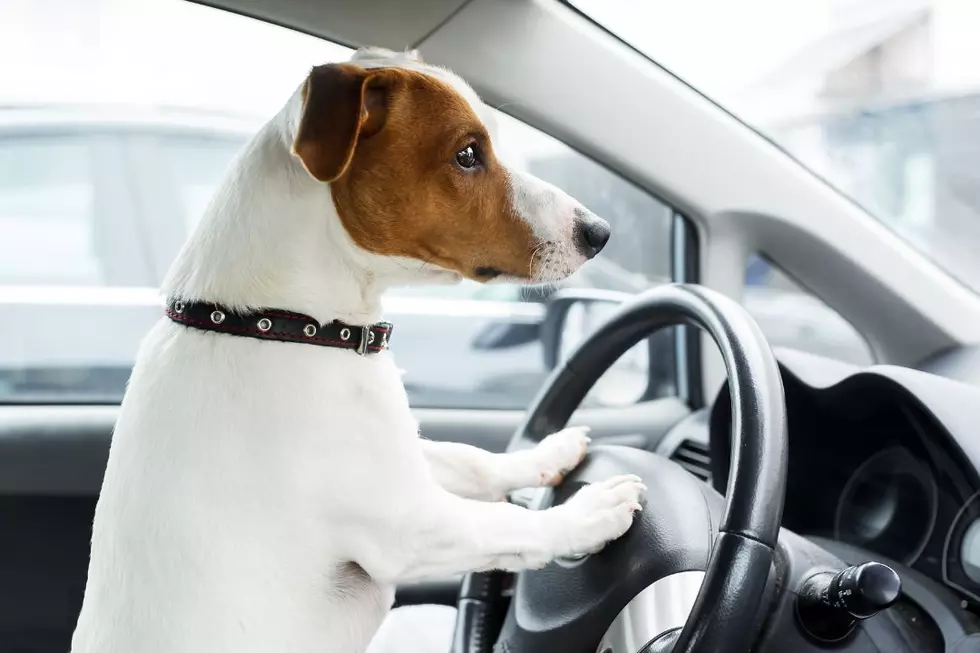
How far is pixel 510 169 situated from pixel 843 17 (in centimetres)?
114

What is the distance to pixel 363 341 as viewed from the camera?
142 centimetres

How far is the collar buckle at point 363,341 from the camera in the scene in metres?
1.42

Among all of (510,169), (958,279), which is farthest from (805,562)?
(958,279)

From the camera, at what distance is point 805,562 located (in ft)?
4.05

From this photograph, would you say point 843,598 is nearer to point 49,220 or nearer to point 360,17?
point 360,17

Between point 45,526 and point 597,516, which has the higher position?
point 597,516

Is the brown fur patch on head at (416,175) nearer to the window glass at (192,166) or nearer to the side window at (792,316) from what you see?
the side window at (792,316)

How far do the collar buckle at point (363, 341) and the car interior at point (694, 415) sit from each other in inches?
16.3

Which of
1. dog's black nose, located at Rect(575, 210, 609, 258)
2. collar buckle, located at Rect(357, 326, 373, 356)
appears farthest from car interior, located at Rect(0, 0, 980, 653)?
collar buckle, located at Rect(357, 326, 373, 356)

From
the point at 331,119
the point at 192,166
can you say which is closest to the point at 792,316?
the point at 331,119

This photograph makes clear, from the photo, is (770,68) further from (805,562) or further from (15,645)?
(15,645)

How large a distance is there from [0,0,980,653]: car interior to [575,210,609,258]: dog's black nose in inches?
5.0

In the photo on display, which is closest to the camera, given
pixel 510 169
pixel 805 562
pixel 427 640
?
pixel 805 562

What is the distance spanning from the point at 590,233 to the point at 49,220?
1769mm
